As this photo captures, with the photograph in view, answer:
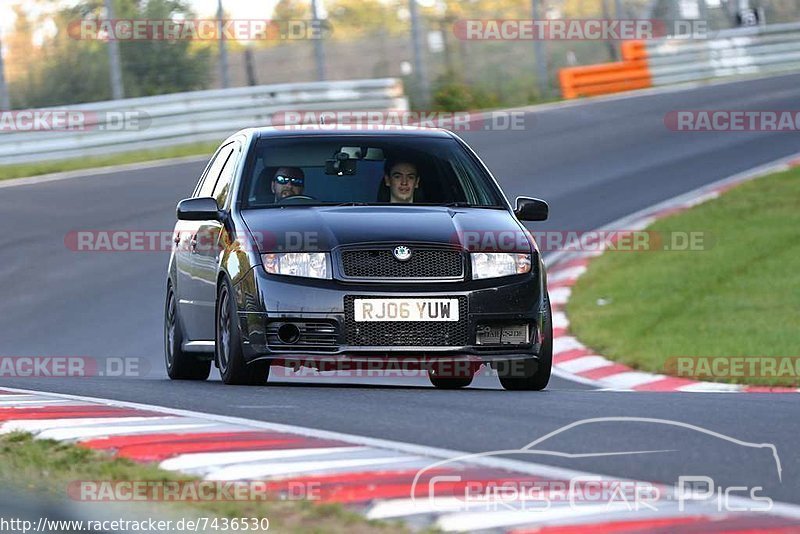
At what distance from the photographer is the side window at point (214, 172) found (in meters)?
10.3

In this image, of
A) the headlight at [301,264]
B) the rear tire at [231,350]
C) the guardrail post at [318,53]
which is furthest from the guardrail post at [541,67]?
the headlight at [301,264]

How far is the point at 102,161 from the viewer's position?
75.0 feet

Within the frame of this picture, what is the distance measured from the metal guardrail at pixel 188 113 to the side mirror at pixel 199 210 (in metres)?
13.1

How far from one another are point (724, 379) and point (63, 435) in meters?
6.27

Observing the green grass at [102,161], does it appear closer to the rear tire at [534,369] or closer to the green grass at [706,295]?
the green grass at [706,295]

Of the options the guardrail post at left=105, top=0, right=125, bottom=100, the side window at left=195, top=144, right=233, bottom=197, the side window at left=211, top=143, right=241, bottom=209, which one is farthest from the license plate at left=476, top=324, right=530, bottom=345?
the guardrail post at left=105, top=0, right=125, bottom=100

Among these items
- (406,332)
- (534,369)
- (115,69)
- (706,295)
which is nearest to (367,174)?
(406,332)

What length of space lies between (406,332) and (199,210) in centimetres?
151

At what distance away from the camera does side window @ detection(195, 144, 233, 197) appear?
33.8ft

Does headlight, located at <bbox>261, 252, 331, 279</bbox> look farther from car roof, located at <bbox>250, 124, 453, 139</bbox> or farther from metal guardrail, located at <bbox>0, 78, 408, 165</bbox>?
metal guardrail, located at <bbox>0, 78, 408, 165</bbox>

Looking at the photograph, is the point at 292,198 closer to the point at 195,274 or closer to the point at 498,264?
the point at 195,274

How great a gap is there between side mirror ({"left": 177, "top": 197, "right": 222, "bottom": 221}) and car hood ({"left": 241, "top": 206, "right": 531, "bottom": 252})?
22 cm

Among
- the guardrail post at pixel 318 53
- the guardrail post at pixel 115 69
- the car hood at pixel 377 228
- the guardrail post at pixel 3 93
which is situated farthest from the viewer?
the guardrail post at pixel 318 53

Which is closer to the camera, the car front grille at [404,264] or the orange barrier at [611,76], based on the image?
the car front grille at [404,264]
